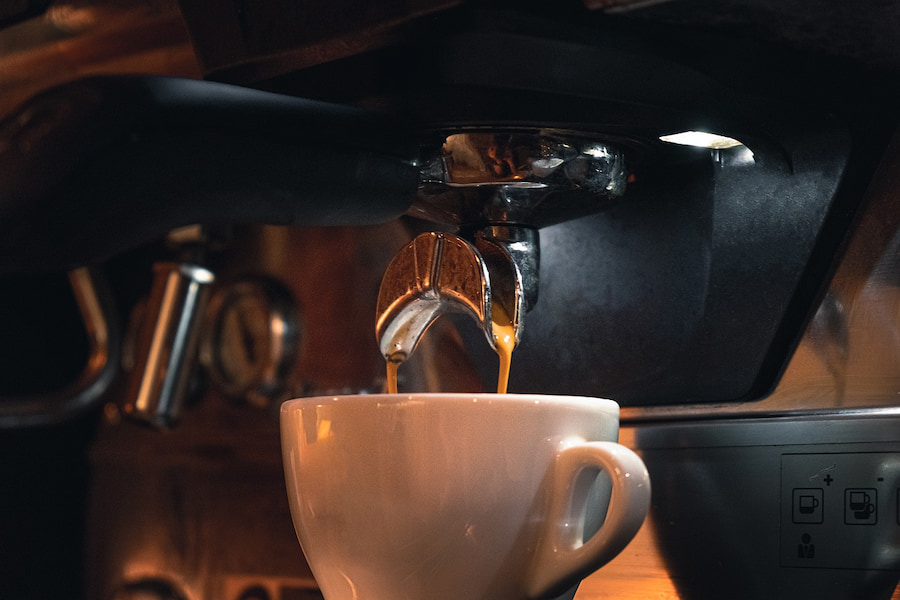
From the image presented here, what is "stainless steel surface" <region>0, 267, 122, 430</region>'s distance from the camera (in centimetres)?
60

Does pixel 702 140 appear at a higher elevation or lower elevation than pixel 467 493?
higher

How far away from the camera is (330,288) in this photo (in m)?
0.51

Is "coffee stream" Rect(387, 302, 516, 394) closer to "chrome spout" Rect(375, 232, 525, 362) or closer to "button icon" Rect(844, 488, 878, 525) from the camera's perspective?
"chrome spout" Rect(375, 232, 525, 362)

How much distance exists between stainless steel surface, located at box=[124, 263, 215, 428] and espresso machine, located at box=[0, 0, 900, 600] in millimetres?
96

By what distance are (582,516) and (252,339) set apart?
0.99ft

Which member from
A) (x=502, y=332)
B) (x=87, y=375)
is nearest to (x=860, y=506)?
(x=502, y=332)

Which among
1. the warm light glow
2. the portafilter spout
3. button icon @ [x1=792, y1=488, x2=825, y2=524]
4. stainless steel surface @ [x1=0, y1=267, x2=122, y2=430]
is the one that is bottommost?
button icon @ [x1=792, y1=488, x2=825, y2=524]

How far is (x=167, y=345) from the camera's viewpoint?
21.5 inches

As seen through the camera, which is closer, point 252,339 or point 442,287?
point 442,287

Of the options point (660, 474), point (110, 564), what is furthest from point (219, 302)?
point (660, 474)

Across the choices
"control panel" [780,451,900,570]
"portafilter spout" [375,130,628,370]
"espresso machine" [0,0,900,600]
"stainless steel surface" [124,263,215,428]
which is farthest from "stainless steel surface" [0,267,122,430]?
"control panel" [780,451,900,570]

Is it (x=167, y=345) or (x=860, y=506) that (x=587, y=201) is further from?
(x=167, y=345)

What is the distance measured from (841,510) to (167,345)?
366 millimetres

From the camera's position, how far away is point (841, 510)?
313mm
